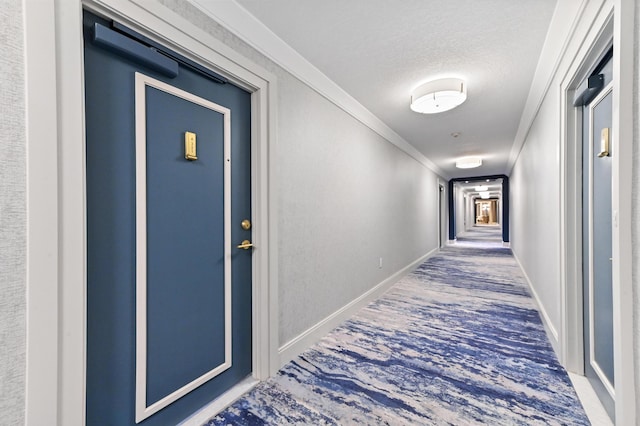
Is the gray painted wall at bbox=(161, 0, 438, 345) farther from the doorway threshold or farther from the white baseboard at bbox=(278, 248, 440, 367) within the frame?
the doorway threshold

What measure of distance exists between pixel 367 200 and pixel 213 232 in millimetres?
2146

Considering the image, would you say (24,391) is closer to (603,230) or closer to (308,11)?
(308,11)

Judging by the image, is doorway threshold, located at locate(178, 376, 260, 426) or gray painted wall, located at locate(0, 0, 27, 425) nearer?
gray painted wall, located at locate(0, 0, 27, 425)

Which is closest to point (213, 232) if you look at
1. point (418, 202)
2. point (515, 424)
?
point (515, 424)

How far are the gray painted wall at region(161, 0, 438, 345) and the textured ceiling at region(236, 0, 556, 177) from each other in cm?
27

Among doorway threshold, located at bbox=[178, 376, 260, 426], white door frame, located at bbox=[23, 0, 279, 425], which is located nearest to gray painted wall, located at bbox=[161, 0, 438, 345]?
doorway threshold, located at bbox=[178, 376, 260, 426]

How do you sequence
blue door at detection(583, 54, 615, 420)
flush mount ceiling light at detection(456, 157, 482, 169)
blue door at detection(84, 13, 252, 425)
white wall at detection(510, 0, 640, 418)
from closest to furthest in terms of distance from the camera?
white wall at detection(510, 0, 640, 418) < blue door at detection(84, 13, 252, 425) < blue door at detection(583, 54, 615, 420) < flush mount ceiling light at detection(456, 157, 482, 169)

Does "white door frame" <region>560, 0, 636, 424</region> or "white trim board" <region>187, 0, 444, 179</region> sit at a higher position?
"white trim board" <region>187, 0, 444, 179</region>

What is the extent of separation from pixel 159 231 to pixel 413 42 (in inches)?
81.1

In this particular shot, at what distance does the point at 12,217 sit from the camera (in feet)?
2.78

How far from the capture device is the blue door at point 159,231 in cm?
112

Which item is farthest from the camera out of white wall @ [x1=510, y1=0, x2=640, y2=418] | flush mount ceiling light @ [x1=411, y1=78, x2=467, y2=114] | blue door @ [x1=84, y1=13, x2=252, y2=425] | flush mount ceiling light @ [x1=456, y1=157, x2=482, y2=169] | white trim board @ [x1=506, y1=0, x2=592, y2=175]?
flush mount ceiling light @ [x1=456, y1=157, x2=482, y2=169]

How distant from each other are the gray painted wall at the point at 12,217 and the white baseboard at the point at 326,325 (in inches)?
53.6

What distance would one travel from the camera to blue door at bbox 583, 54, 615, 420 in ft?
4.58
